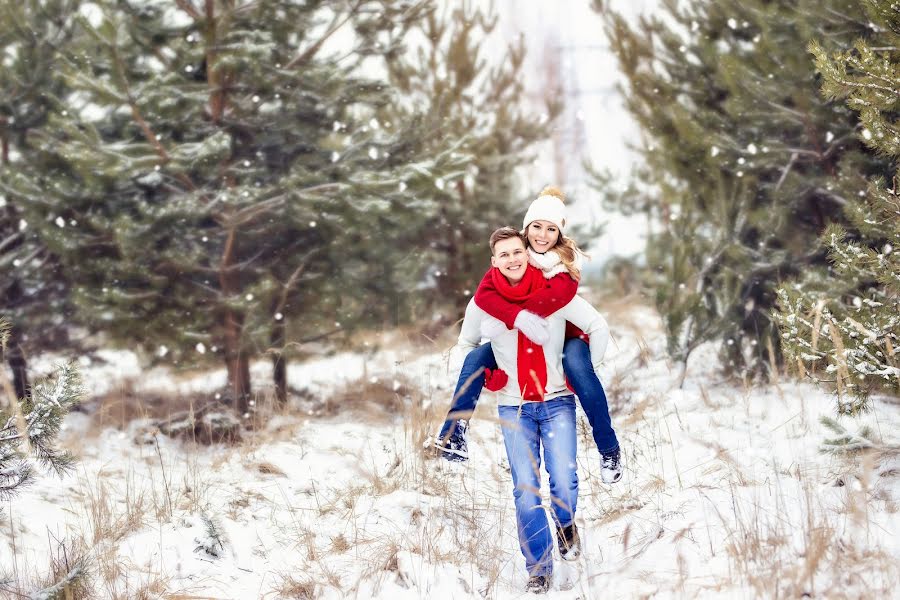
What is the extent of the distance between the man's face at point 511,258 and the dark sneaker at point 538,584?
52.1 inches

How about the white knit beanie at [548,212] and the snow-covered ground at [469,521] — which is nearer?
the snow-covered ground at [469,521]

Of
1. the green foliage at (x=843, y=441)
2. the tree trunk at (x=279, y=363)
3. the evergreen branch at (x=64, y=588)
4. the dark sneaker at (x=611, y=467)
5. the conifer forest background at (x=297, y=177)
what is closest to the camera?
Answer: the evergreen branch at (x=64, y=588)

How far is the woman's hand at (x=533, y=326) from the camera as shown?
3.00 metres

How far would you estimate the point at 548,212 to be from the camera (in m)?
3.21

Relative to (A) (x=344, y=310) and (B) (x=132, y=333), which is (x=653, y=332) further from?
(B) (x=132, y=333)

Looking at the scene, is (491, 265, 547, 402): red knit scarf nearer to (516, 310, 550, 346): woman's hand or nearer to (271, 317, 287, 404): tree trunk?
(516, 310, 550, 346): woman's hand

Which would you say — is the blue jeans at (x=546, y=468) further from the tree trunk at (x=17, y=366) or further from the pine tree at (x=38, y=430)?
the tree trunk at (x=17, y=366)

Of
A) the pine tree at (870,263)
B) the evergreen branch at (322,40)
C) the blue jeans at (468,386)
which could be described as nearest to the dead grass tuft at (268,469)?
the blue jeans at (468,386)

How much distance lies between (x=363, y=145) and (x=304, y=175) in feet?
2.44

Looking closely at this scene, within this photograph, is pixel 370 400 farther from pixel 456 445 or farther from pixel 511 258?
pixel 511 258

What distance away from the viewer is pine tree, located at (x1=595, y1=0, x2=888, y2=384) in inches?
209

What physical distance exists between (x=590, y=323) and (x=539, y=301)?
0.26 metres

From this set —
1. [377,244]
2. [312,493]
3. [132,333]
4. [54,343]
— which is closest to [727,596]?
[312,493]

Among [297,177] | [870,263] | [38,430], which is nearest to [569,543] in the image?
[870,263]
